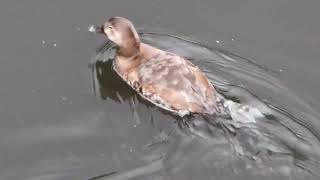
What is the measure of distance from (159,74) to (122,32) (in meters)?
0.60

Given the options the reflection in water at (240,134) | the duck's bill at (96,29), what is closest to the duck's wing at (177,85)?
the reflection in water at (240,134)

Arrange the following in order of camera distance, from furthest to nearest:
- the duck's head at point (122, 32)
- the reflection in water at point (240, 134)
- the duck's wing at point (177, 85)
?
1. the duck's head at point (122, 32)
2. the duck's wing at point (177, 85)
3. the reflection in water at point (240, 134)

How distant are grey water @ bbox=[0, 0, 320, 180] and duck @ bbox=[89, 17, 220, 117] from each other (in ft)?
0.43

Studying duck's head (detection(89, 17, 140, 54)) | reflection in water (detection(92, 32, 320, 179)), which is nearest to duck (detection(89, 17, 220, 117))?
duck's head (detection(89, 17, 140, 54))

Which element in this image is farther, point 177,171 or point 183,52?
point 183,52

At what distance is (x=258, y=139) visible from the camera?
562cm

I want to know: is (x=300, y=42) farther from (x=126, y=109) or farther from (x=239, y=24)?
(x=126, y=109)

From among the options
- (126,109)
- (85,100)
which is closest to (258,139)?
(126,109)

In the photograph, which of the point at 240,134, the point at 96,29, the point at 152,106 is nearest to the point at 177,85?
the point at 152,106

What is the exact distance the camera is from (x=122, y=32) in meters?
6.20

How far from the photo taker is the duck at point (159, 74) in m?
5.79

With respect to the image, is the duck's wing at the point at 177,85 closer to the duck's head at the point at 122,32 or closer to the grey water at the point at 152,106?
the grey water at the point at 152,106

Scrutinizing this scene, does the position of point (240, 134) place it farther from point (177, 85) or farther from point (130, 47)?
point (130, 47)

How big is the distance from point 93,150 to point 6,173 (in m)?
0.75
